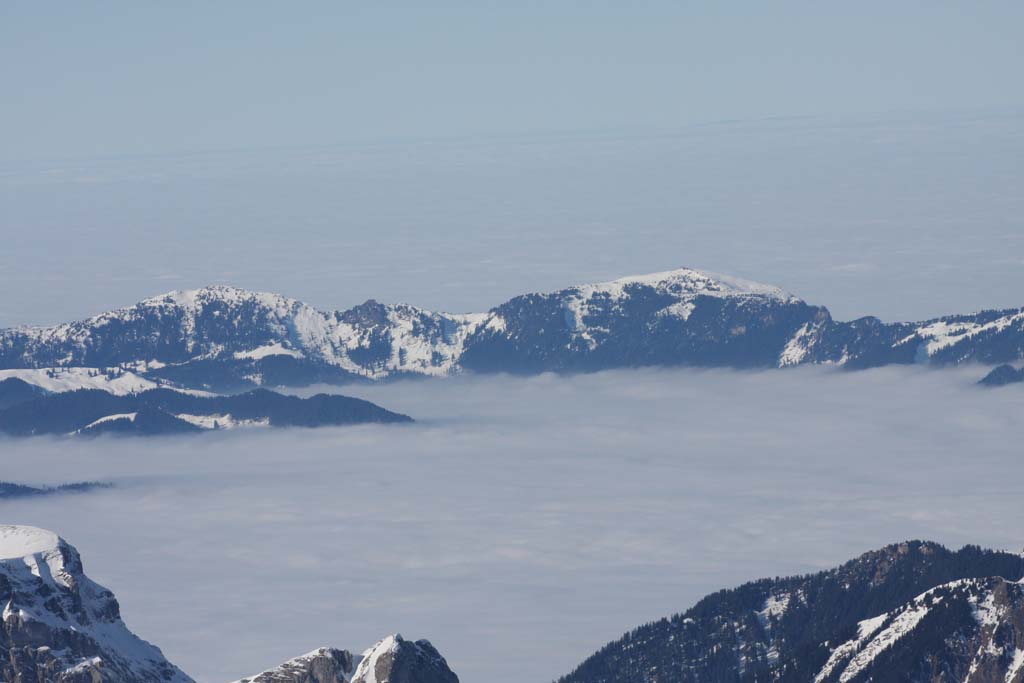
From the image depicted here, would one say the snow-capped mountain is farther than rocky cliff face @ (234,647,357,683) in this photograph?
No

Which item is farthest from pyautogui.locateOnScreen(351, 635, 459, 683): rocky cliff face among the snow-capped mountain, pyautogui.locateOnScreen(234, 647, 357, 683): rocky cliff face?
pyautogui.locateOnScreen(234, 647, 357, 683): rocky cliff face

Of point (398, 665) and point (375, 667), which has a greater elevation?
point (398, 665)

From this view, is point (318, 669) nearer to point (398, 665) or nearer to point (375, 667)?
point (375, 667)

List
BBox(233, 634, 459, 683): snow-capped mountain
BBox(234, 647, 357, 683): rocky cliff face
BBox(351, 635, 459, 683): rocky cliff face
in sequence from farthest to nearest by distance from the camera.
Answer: BBox(234, 647, 357, 683): rocky cliff face < BBox(233, 634, 459, 683): snow-capped mountain < BBox(351, 635, 459, 683): rocky cliff face

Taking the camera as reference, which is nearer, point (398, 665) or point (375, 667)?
point (398, 665)

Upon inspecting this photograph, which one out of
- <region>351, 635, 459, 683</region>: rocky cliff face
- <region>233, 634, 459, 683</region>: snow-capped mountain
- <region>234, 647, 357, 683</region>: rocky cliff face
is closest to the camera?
<region>351, 635, 459, 683</region>: rocky cliff face

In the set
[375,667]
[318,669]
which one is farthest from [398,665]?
[318,669]

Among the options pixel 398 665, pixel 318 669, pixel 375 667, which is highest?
pixel 398 665

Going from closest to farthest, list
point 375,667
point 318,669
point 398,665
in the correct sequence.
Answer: point 398,665, point 375,667, point 318,669

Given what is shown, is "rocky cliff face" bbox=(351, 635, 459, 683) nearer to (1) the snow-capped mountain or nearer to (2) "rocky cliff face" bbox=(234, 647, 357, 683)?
(1) the snow-capped mountain

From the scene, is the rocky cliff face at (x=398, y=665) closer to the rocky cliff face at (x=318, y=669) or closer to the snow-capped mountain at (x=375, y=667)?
the snow-capped mountain at (x=375, y=667)
